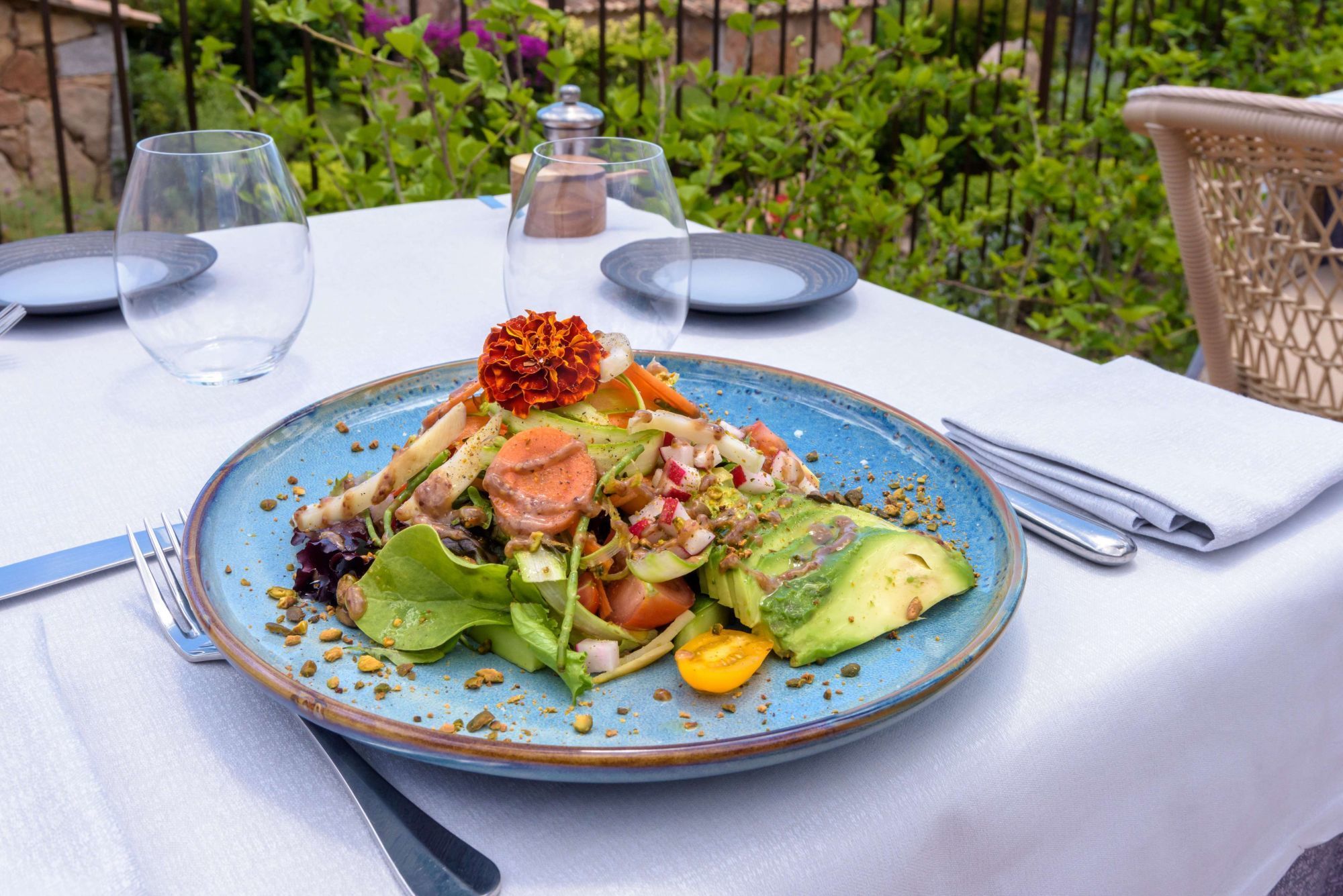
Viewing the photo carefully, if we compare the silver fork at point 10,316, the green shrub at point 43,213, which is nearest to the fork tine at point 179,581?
the silver fork at point 10,316

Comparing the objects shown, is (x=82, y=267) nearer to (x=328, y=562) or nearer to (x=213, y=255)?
(x=213, y=255)

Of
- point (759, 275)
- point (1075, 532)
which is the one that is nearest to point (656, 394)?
point (1075, 532)

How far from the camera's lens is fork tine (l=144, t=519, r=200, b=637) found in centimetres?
75

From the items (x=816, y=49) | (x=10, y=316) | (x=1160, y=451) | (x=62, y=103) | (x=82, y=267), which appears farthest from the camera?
(x=62, y=103)

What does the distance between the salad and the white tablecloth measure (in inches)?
3.0

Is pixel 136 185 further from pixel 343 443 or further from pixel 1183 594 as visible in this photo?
pixel 1183 594

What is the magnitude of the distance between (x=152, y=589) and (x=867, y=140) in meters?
2.74

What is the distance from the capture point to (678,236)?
106cm

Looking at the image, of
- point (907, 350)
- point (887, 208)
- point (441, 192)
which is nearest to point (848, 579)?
point (907, 350)

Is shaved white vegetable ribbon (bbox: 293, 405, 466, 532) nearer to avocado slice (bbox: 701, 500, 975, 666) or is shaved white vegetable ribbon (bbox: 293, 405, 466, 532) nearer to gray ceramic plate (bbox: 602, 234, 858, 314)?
avocado slice (bbox: 701, 500, 975, 666)

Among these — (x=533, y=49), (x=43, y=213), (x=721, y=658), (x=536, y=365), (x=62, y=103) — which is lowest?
(x=43, y=213)

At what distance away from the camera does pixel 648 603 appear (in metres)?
0.70

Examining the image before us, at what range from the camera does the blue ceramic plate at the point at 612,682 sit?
56cm

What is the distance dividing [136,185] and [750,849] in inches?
32.4
